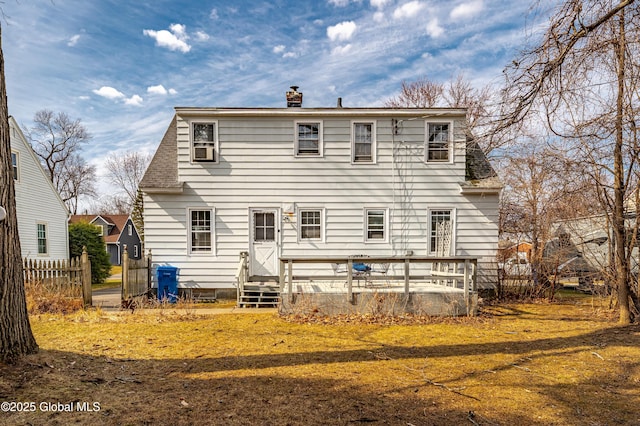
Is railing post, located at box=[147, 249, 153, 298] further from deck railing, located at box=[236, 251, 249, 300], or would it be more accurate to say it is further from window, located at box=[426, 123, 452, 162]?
window, located at box=[426, 123, 452, 162]

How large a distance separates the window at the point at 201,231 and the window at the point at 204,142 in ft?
5.60

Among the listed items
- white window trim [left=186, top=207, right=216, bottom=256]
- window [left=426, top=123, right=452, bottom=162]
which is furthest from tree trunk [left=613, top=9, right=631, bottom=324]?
white window trim [left=186, top=207, right=216, bottom=256]

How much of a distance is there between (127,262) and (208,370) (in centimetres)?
562

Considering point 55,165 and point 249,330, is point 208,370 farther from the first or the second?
point 55,165

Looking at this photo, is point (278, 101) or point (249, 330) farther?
point (278, 101)

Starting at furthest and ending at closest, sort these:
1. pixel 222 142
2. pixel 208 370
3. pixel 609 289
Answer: pixel 222 142
pixel 609 289
pixel 208 370

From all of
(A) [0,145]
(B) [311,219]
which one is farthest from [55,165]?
(A) [0,145]

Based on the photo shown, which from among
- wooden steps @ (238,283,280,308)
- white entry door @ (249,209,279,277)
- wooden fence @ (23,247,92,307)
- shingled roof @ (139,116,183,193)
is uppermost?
shingled roof @ (139,116,183,193)

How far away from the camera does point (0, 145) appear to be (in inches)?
159

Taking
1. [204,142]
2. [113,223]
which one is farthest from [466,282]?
[113,223]

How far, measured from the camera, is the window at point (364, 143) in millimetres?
10492

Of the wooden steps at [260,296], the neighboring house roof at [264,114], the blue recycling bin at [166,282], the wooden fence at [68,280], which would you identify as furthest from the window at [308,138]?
the wooden fence at [68,280]

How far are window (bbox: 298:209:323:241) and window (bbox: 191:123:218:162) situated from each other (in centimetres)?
332

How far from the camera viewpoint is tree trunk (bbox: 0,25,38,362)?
12.9 feet
